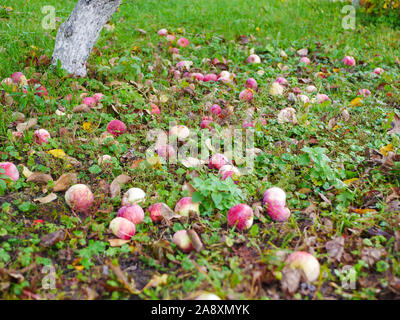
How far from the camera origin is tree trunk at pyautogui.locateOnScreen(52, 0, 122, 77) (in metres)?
3.61


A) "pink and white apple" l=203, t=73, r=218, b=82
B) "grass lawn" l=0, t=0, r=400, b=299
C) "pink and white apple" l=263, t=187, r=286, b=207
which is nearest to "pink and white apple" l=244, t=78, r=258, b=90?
"grass lawn" l=0, t=0, r=400, b=299

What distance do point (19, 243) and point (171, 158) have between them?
1220 mm

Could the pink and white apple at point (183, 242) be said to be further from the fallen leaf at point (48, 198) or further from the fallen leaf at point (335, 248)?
the fallen leaf at point (48, 198)

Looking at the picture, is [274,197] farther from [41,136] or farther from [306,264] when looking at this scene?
[41,136]

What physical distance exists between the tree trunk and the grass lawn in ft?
0.52

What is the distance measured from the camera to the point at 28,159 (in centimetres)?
275

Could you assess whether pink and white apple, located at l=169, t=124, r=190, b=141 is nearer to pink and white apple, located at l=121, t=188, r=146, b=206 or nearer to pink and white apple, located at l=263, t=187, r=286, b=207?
pink and white apple, located at l=121, t=188, r=146, b=206

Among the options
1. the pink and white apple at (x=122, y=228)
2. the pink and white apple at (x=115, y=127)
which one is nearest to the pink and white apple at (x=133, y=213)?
the pink and white apple at (x=122, y=228)

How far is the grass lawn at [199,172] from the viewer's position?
1.91 metres

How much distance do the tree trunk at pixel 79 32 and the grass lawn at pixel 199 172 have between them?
6.2 inches

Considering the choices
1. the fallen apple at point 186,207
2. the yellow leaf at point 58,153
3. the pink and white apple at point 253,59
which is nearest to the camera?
the fallen apple at point 186,207

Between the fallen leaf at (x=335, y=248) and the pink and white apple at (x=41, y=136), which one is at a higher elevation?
the pink and white apple at (x=41, y=136)

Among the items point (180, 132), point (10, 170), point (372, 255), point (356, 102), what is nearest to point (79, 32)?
point (180, 132)

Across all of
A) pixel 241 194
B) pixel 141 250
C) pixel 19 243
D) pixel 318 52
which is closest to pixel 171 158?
pixel 241 194
